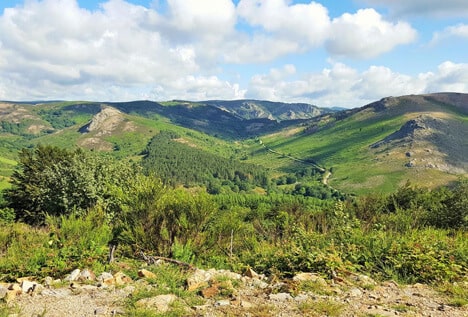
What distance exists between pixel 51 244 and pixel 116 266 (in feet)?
8.30

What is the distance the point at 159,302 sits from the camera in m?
7.53

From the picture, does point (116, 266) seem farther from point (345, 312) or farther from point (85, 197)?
point (85, 197)

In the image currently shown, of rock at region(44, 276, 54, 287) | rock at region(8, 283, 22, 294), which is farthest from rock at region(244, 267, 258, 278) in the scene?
rock at region(8, 283, 22, 294)

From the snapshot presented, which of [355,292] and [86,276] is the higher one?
[355,292]

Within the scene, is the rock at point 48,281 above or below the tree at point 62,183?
above

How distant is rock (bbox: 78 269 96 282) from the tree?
474 inches

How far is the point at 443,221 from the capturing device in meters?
27.8

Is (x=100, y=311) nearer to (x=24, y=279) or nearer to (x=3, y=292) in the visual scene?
(x=3, y=292)

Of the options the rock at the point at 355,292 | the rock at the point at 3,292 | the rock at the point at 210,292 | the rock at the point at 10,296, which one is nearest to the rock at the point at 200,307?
the rock at the point at 210,292

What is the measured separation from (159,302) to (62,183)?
88.2 ft

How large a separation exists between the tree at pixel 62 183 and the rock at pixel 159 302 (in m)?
14.4

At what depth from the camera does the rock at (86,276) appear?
9.08 meters

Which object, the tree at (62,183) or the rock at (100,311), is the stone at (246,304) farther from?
the tree at (62,183)

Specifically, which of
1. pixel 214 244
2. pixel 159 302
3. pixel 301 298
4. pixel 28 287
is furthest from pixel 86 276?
pixel 301 298
